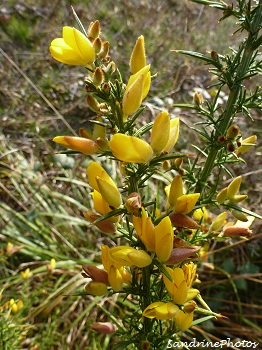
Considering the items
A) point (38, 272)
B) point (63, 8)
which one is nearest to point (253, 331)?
point (38, 272)

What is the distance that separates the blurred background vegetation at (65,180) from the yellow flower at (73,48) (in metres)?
0.53

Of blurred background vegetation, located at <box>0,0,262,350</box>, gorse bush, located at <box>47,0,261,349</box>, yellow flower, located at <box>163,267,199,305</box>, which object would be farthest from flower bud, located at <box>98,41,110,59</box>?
blurred background vegetation, located at <box>0,0,262,350</box>

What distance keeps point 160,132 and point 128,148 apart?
0.06 meters

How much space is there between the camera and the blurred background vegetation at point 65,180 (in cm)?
152

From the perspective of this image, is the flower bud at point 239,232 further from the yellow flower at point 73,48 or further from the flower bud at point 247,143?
the yellow flower at point 73,48

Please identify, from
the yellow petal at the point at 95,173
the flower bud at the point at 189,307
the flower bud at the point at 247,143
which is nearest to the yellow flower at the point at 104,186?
the yellow petal at the point at 95,173

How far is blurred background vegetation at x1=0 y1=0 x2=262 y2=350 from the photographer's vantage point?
1.52 metres

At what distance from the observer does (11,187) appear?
204 cm

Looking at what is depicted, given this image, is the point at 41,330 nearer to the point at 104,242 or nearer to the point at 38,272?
the point at 38,272

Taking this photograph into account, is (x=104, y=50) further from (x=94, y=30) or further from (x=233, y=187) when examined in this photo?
(x=233, y=187)

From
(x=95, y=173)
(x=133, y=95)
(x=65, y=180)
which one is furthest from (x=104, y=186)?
(x=65, y=180)

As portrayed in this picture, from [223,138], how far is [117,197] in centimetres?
24

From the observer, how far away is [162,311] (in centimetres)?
61

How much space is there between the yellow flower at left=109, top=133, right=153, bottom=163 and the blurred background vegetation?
1.44 ft
